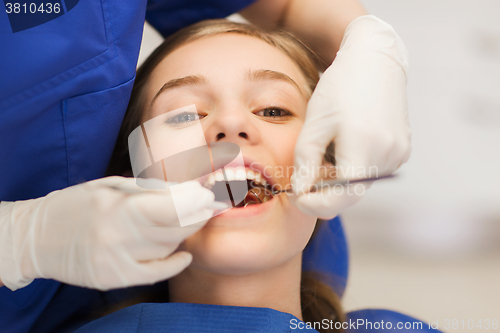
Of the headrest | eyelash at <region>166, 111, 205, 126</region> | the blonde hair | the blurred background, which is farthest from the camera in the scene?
the blurred background

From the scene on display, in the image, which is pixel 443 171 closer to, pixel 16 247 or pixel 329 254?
pixel 329 254

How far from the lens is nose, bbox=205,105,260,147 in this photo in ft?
2.58

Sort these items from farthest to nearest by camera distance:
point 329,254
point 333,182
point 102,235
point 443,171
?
point 443,171 < point 329,254 < point 333,182 < point 102,235

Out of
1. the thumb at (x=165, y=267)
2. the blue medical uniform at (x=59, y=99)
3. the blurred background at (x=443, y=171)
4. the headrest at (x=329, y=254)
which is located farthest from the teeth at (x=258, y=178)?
the blurred background at (x=443, y=171)

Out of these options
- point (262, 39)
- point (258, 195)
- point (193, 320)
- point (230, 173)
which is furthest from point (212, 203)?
point (262, 39)

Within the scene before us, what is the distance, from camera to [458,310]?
1496mm

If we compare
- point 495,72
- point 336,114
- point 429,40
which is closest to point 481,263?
point 495,72

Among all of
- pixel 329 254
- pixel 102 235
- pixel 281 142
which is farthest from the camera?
pixel 329 254

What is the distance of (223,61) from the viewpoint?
2.93ft

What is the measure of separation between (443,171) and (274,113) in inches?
48.9

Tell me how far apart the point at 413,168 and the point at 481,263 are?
556 mm

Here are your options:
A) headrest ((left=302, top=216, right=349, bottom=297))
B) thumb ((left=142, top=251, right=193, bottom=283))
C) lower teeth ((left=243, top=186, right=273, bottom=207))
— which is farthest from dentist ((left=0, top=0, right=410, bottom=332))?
headrest ((left=302, top=216, right=349, bottom=297))

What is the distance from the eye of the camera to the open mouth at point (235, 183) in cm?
79

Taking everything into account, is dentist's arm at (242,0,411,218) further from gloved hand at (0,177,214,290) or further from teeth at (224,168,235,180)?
gloved hand at (0,177,214,290)
